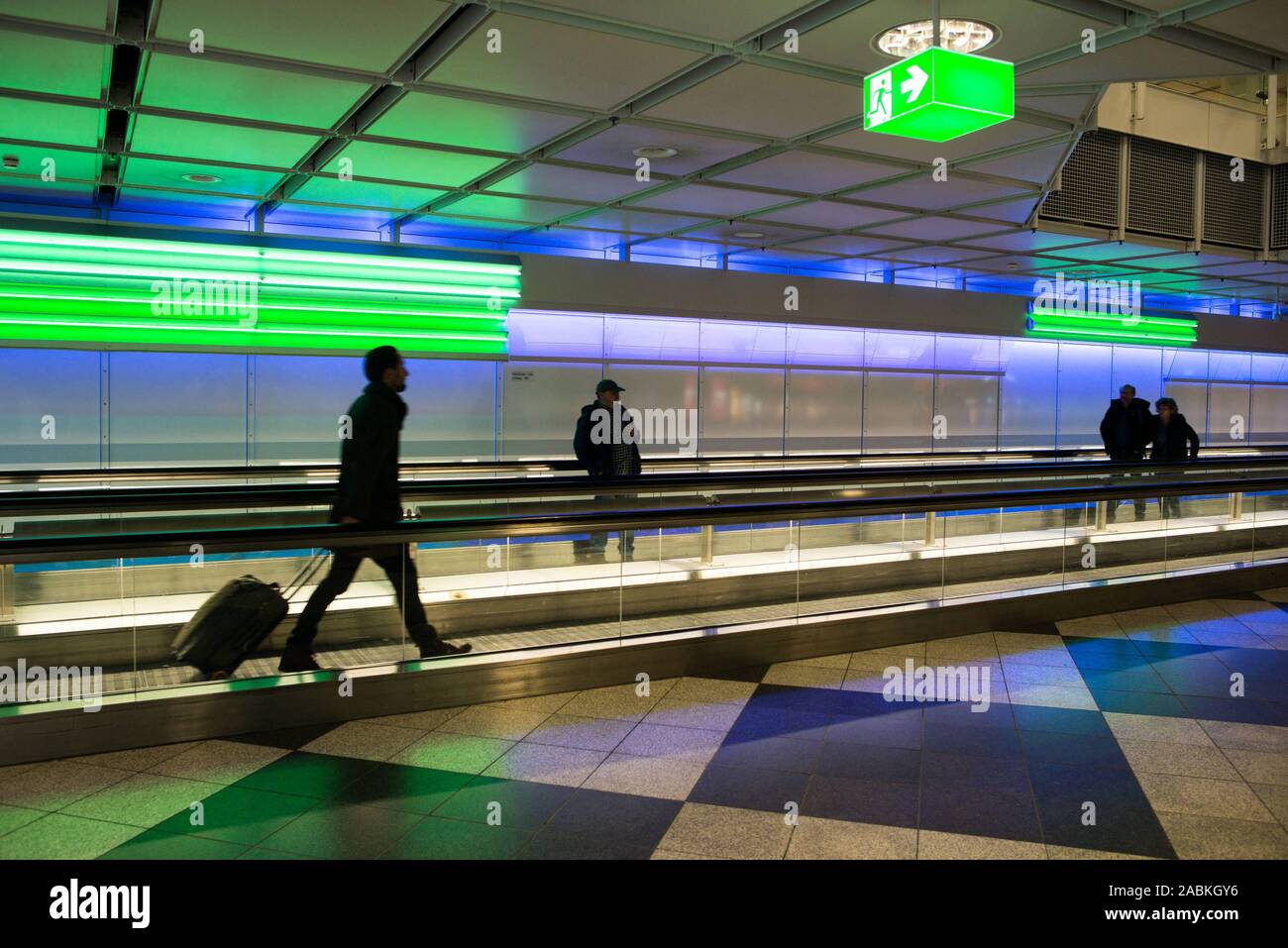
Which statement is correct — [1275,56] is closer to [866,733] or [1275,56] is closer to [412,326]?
[866,733]

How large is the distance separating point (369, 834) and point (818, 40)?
4433 millimetres

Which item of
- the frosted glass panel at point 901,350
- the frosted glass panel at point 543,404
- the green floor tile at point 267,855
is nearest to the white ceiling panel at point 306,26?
the green floor tile at point 267,855

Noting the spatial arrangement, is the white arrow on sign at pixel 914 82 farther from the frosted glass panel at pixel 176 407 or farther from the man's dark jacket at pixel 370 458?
the frosted glass panel at pixel 176 407

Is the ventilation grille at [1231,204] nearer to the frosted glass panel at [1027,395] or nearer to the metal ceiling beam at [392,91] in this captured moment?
the frosted glass panel at [1027,395]

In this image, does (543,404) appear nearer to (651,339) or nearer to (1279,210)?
(651,339)

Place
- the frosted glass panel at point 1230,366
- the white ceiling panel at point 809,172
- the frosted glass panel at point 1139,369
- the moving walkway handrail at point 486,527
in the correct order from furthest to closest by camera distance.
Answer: the frosted glass panel at point 1230,366, the frosted glass panel at point 1139,369, the white ceiling panel at point 809,172, the moving walkway handrail at point 486,527

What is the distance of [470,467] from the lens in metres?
10.5

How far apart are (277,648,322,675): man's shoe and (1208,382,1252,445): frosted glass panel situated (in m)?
18.8

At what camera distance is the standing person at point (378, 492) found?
4953 mm

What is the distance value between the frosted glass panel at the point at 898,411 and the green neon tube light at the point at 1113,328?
6.34 feet

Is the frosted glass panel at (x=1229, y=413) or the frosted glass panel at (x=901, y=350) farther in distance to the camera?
the frosted glass panel at (x=1229, y=413)

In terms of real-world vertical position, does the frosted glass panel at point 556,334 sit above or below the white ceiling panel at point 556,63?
below

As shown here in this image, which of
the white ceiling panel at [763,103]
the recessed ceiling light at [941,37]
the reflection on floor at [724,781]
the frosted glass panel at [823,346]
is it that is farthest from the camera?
the frosted glass panel at [823,346]

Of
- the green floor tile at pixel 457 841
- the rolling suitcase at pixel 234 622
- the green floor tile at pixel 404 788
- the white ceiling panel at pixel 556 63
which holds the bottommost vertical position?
the green floor tile at pixel 457 841
